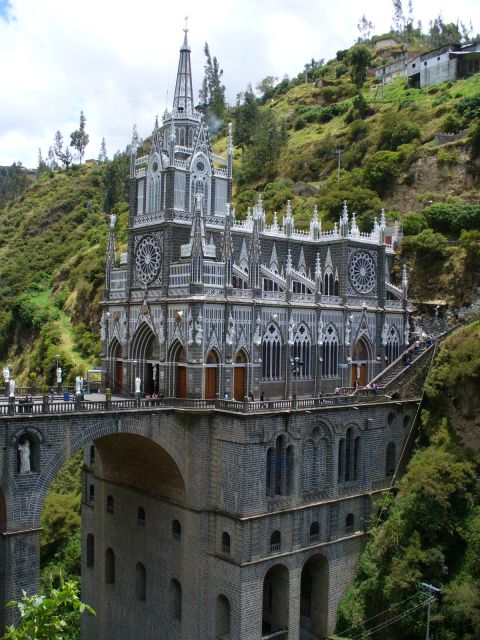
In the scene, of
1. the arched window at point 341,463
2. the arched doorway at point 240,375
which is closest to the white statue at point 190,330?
the arched doorway at point 240,375

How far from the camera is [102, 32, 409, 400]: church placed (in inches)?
1553

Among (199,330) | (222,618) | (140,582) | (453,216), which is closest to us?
(222,618)

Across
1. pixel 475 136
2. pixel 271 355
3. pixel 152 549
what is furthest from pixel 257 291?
pixel 475 136

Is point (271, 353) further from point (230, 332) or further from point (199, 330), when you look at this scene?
point (199, 330)

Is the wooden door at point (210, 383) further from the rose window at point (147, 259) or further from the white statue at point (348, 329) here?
the white statue at point (348, 329)

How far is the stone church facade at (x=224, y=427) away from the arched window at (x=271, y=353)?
4.2 inches

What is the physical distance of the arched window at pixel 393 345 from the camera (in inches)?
1972

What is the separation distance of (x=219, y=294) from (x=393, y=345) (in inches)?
665

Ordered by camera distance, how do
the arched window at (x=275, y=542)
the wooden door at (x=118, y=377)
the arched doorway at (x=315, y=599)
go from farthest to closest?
the wooden door at (x=118, y=377) → the arched doorway at (x=315, y=599) → the arched window at (x=275, y=542)

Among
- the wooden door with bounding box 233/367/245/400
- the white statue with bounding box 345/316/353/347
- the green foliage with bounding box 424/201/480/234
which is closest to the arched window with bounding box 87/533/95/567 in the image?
the wooden door with bounding box 233/367/245/400

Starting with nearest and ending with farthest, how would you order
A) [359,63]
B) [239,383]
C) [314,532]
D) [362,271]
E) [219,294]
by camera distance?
[219,294] → [314,532] → [239,383] → [362,271] → [359,63]

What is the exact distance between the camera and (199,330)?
3816 centimetres

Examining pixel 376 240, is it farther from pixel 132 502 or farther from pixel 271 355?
pixel 132 502

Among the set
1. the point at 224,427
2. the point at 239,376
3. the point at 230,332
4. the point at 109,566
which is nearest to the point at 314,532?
the point at 224,427
